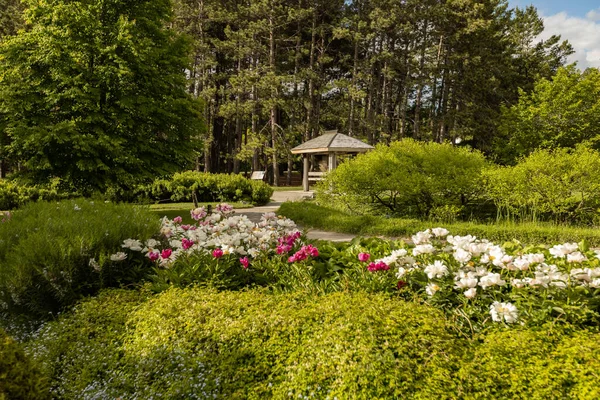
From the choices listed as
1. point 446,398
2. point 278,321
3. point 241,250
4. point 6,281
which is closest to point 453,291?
point 446,398

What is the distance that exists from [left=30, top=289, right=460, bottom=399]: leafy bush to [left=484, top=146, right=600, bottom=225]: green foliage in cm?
798

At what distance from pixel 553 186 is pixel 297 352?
8.90 metres

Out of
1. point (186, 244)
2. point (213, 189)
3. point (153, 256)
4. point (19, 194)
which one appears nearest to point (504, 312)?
point (186, 244)

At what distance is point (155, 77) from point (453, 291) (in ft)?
27.8

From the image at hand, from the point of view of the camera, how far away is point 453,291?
274 centimetres

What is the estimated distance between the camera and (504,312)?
2.29m

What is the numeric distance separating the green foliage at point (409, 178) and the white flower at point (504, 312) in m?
7.50

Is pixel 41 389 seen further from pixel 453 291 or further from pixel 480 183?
pixel 480 183

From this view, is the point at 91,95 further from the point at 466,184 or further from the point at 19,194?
the point at 466,184

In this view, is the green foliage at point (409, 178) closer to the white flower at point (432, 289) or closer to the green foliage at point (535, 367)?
the white flower at point (432, 289)

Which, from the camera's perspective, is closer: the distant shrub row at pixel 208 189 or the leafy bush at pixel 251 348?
the leafy bush at pixel 251 348

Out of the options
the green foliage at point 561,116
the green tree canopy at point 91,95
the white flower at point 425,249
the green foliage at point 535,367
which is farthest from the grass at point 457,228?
the green foliage at point 561,116

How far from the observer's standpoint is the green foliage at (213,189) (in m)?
15.2

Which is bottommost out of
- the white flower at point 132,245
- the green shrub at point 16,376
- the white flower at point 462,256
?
the green shrub at point 16,376
